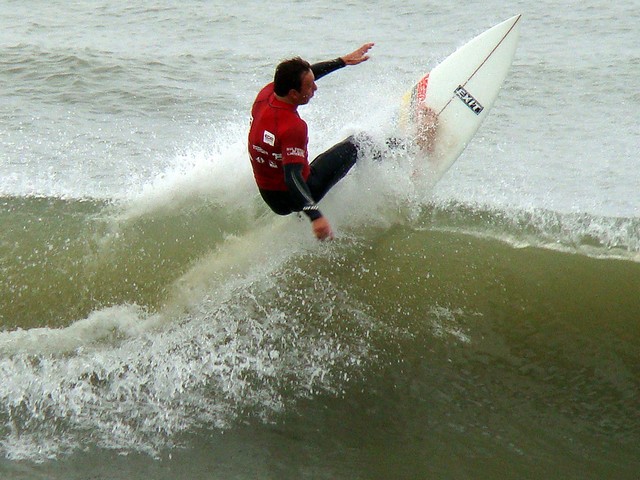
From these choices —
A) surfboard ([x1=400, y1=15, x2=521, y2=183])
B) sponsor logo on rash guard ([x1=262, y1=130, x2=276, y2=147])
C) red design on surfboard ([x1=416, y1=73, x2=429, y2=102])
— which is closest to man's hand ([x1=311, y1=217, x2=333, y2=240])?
sponsor logo on rash guard ([x1=262, y1=130, x2=276, y2=147])

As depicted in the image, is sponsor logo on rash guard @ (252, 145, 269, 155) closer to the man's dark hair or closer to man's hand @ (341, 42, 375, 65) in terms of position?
the man's dark hair

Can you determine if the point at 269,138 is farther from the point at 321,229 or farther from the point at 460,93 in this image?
the point at 460,93

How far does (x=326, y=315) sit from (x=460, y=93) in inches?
90.2

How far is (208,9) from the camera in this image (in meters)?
14.9

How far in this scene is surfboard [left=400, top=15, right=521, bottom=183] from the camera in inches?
269

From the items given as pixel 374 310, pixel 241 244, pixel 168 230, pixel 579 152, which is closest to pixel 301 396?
pixel 374 310

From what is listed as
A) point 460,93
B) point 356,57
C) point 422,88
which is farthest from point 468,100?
point 356,57

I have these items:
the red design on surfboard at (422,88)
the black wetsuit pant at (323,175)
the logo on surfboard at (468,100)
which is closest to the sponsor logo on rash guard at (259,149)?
the black wetsuit pant at (323,175)

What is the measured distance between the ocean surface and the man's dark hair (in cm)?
131

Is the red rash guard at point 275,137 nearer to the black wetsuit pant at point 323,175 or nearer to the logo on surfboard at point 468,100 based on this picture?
the black wetsuit pant at point 323,175

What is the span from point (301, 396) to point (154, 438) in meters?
0.93

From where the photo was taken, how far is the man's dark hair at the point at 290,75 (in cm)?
526

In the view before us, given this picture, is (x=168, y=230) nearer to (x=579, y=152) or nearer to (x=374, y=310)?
(x=374, y=310)

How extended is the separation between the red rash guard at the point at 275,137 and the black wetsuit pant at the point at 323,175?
0.19m
